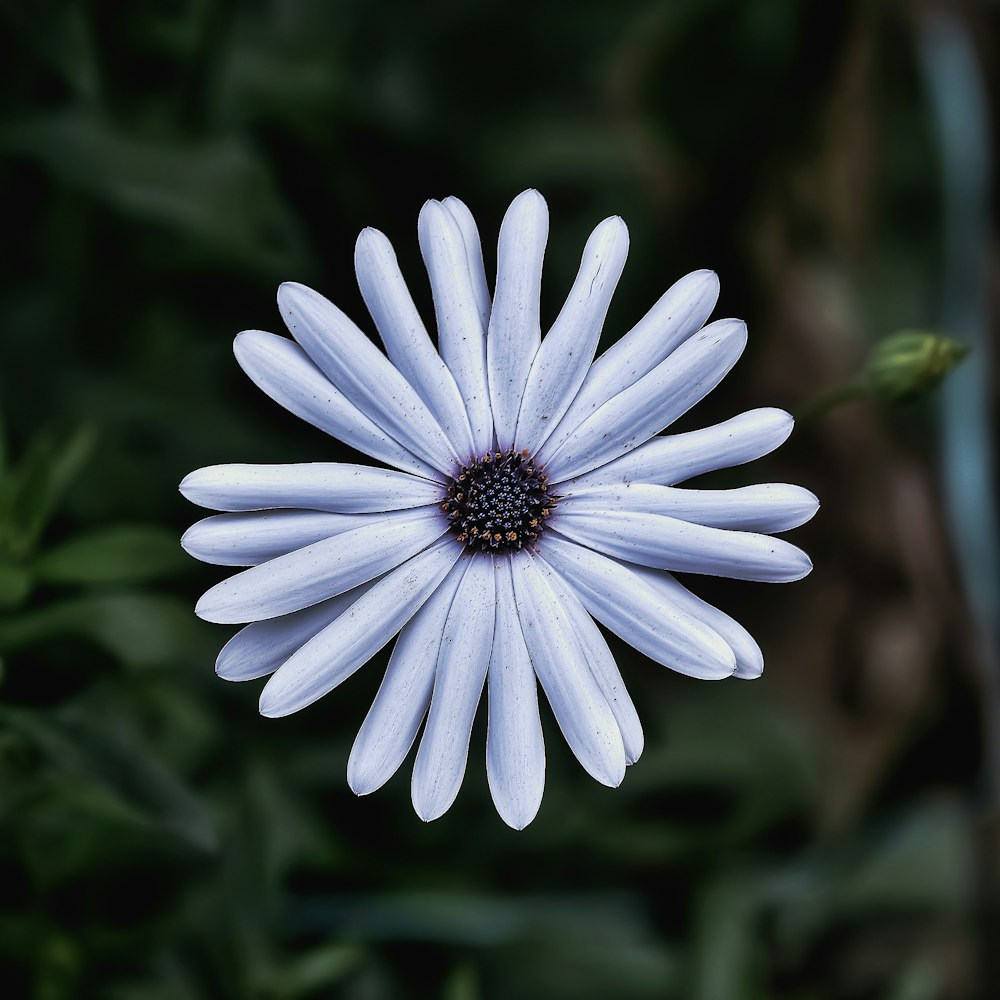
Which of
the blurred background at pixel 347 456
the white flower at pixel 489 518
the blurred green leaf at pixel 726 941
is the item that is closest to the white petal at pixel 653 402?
the white flower at pixel 489 518

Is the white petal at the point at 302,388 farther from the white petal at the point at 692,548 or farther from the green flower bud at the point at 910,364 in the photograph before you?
the green flower bud at the point at 910,364

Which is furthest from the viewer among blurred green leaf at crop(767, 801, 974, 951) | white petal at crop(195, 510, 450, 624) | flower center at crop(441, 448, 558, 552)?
blurred green leaf at crop(767, 801, 974, 951)

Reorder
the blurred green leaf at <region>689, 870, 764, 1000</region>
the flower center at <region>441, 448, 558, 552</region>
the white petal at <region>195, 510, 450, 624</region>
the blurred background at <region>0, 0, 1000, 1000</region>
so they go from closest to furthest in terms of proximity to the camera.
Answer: the white petal at <region>195, 510, 450, 624</region>, the flower center at <region>441, 448, 558, 552</region>, the blurred background at <region>0, 0, 1000, 1000</region>, the blurred green leaf at <region>689, 870, 764, 1000</region>

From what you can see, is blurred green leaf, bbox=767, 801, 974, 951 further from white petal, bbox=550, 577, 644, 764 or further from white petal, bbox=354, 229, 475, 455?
white petal, bbox=354, 229, 475, 455

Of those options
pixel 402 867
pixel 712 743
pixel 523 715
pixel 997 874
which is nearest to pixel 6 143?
pixel 523 715

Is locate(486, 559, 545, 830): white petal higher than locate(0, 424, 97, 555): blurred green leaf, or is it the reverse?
locate(0, 424, 97, 555): blurred green leaf

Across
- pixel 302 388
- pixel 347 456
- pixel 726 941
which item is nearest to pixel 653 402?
pixel 302 388

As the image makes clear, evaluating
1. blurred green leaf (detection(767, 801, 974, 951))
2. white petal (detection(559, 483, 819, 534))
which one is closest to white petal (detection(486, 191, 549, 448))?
white petal (detection(559, 483, 819, 534))

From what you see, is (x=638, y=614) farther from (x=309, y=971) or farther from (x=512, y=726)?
(x=309, y=971)
